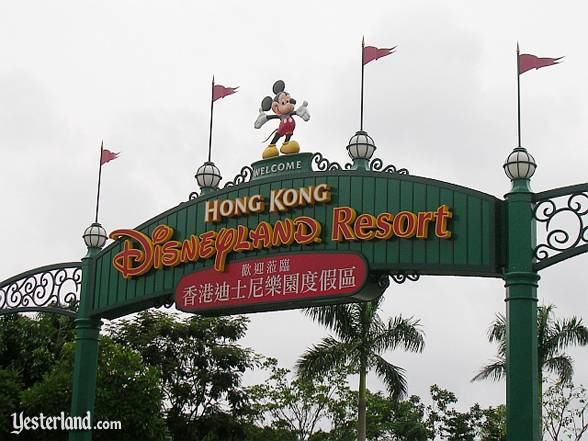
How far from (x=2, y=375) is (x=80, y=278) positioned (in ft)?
12.0

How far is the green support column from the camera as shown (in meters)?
14.1

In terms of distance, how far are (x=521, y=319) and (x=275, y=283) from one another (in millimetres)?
3320

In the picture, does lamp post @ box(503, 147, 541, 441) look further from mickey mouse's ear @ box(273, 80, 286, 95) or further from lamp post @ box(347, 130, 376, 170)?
mickey mouse's ear @ box(273, 80, 286, 95)

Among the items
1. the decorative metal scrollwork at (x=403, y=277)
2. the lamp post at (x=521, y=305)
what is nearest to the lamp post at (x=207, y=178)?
the decorative metal scrollwork at (x=403, y=277)

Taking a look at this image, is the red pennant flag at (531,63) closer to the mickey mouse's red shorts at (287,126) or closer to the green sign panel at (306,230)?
the green sign panel at (306,230)

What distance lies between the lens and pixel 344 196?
12117 millimetres

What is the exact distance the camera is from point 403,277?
459 inches

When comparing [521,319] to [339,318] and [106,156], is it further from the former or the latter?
[339,318]

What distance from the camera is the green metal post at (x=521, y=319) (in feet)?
33.7

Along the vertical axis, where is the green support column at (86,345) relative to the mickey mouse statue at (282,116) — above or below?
below

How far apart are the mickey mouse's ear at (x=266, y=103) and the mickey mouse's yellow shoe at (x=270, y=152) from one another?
67 cm

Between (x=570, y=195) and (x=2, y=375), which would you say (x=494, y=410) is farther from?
(x=570, y=195)

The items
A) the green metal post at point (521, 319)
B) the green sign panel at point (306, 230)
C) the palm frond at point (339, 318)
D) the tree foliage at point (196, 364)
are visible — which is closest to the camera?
the green metal post at point (521, 319)

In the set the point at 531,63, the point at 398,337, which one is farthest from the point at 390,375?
the point at 531,63
